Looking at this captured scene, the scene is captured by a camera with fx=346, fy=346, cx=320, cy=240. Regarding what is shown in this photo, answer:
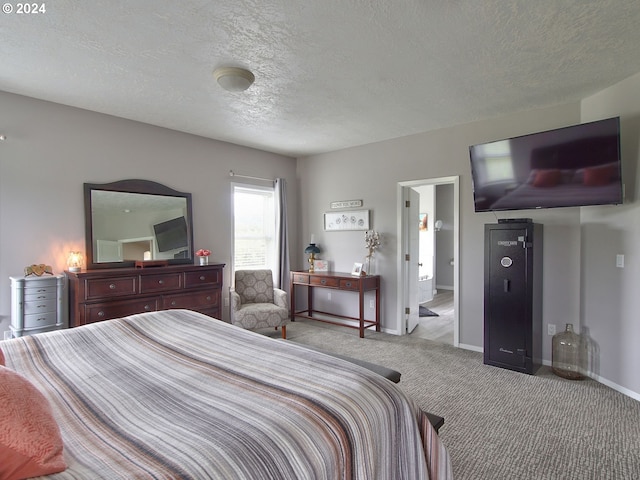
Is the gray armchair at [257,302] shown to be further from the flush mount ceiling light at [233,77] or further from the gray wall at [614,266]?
the gray wall at [614,266]

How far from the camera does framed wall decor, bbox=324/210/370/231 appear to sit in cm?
497

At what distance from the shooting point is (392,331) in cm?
471

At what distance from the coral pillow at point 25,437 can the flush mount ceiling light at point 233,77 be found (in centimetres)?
Answer: 235

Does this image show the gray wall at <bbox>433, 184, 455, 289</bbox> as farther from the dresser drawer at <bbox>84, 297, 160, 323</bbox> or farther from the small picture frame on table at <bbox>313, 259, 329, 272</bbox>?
the dresser drawer at <bbox>84, 297, 160, 323</bbox>

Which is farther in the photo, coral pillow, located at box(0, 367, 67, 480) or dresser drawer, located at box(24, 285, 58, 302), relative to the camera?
dresser drawer, located at box(24, 285, 58, 302)

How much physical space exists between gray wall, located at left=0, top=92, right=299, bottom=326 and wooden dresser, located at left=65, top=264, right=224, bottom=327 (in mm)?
491

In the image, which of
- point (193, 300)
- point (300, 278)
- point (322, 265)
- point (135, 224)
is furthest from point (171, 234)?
point (322, 265)

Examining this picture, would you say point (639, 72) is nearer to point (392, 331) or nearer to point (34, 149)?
point (392, 331)

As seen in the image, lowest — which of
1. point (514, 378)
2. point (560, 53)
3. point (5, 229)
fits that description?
point (514, 378)

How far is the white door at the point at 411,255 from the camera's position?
4750mm

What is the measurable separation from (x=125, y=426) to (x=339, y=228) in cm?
434

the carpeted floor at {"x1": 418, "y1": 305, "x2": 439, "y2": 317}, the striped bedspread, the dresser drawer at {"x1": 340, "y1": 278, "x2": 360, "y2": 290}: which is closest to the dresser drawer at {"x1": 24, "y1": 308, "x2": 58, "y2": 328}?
the striped bedspread

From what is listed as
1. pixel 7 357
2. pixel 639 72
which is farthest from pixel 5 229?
pixel 639 72

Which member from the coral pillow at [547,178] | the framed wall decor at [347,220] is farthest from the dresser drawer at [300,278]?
the coral pillow at [547,178]
